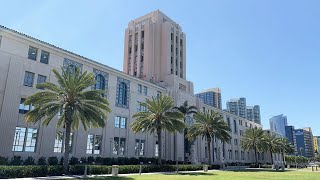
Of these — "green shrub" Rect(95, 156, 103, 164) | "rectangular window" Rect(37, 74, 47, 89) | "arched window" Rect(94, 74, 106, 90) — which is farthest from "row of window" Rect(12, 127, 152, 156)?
"arched window" Rect(94, 74, 106, 90)

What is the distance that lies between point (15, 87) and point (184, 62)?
5197cm

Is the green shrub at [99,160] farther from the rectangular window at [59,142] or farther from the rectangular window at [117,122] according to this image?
the rectangular window at [117,122]

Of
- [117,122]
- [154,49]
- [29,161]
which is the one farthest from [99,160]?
[154,49]

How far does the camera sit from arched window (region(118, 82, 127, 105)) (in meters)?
51.3

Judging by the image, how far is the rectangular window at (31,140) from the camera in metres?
36.2

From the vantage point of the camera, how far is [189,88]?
72500mm

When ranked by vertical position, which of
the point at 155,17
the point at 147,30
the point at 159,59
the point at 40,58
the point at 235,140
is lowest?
the point at 235,140

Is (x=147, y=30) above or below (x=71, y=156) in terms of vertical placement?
above

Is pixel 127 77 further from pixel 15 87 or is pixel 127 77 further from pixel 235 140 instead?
pixel 235 140

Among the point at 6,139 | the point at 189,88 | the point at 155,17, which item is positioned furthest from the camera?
the point at 155,17

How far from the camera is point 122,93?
51.8 metres

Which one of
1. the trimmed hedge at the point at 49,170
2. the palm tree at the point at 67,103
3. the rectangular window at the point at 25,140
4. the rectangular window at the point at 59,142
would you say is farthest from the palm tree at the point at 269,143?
the rectangular window at the point at 25,140

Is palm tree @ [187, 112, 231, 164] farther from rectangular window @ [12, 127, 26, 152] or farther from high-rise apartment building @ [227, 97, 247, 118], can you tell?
high-rise apartment building @ [227, 97, 247, 118]

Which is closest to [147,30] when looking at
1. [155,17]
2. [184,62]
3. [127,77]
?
[155,17]
